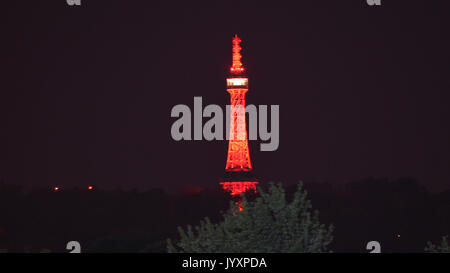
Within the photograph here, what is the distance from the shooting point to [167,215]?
11325cm

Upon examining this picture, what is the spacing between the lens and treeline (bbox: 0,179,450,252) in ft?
314

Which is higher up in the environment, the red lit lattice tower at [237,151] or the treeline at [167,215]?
the red lit lattice tower at [237,151]

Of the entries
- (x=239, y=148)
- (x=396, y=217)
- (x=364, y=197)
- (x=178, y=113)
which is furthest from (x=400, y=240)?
(x=178, y=113)

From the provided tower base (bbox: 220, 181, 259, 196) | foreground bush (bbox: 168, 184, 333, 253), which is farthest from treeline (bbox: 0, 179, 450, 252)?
foreground bush (bbox: 168, 184, 333, 253)

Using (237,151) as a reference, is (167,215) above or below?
below

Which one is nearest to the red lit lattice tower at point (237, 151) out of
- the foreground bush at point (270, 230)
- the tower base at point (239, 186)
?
the tower base at point (239, 186)

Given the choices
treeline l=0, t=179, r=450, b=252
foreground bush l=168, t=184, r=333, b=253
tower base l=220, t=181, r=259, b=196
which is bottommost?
foreground bush l=168, t=184, r=333, b=253

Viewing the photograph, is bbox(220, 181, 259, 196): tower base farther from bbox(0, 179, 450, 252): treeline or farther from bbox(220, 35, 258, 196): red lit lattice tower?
bbox(0, 179, 450, 252): treeline

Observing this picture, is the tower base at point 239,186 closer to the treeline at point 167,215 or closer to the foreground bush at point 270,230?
the treeline at point 167,215

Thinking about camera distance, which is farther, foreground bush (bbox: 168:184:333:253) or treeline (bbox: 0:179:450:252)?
treeline (bbox: 0:179:450:252)

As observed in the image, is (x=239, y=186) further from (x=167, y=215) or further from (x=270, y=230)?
(x=270, y=230)

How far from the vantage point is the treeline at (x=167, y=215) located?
95.7 metres

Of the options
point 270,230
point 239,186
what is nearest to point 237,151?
point 239,186
